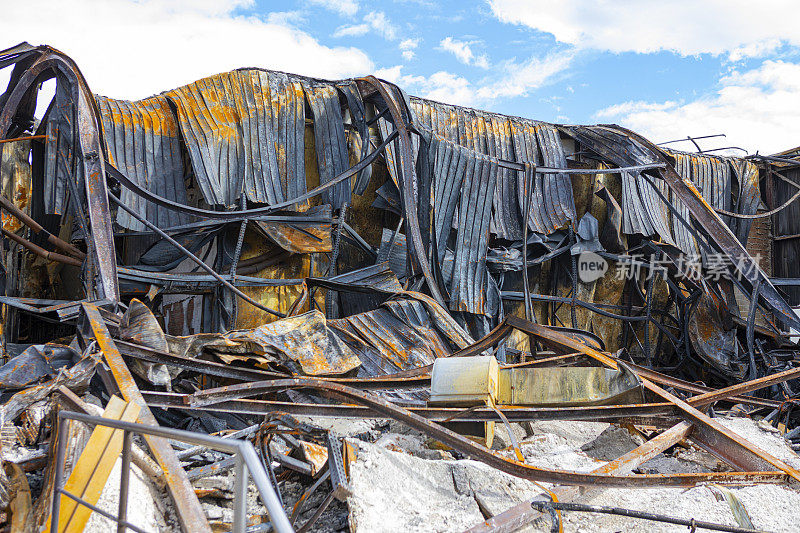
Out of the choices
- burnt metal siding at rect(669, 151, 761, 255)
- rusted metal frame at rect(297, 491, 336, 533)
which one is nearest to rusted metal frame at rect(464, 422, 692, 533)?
rusted metal frame at rect(297, 491, 336, 533)

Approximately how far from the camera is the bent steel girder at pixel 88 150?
19.1 feet

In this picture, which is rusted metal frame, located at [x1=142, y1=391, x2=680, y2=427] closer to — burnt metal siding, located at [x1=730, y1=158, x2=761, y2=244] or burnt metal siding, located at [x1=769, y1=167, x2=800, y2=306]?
burnt metal siding, located at [x1=730, y1=158, x2=761, y2=244]

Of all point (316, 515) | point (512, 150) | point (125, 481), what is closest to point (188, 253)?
point (316, 515)

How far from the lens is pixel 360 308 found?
9.08 meters

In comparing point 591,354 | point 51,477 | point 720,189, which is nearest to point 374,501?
point 51,477

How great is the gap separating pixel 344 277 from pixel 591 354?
3940 millimetres

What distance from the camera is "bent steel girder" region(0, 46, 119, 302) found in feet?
19.1

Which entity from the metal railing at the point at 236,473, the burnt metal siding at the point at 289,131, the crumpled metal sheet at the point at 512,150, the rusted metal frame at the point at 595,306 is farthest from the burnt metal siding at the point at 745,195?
the metal railing at the point at 236,473

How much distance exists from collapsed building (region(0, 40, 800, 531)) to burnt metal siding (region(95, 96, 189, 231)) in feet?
0.12

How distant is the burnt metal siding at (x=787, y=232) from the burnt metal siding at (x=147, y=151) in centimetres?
1299

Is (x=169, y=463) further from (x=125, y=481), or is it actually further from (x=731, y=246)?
(x=731, y=246)

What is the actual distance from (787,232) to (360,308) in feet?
36.2

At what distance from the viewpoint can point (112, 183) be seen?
26.6 ft

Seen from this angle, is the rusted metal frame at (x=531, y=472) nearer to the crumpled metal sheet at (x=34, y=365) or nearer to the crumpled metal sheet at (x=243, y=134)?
the crumpled metal sheet at (x=34, y=365)
